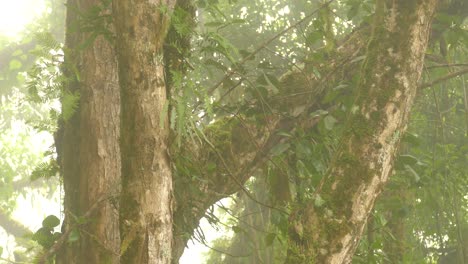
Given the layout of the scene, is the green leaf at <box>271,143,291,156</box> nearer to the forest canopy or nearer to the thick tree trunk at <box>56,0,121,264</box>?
the forest canopy

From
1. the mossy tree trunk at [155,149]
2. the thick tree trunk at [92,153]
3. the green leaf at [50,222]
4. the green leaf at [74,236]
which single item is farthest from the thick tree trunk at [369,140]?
the green leaf at [50,222]

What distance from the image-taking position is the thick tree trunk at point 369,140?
1908mm

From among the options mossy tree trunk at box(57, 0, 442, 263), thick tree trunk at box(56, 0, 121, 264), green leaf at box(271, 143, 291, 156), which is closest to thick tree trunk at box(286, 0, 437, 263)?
mossy tree trunk at box(57, 0, 442, 263)

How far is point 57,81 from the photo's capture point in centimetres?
267

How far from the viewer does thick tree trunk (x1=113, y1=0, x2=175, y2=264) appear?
1.78m

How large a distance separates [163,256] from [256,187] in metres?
4.11

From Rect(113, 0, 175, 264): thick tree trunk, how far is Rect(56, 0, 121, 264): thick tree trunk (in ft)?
1.88

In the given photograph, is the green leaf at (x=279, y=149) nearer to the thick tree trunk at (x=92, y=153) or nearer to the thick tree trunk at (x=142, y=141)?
the thick tree trunk at (x=92, y=153)

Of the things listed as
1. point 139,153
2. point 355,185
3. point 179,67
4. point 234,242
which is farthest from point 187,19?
point 234,242

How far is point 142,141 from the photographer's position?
180 cm

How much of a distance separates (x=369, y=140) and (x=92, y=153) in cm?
131

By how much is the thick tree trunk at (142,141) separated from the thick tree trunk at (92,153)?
574 mm

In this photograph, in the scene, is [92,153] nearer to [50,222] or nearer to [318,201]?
[50,222]

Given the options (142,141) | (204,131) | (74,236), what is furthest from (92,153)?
(142,141)
